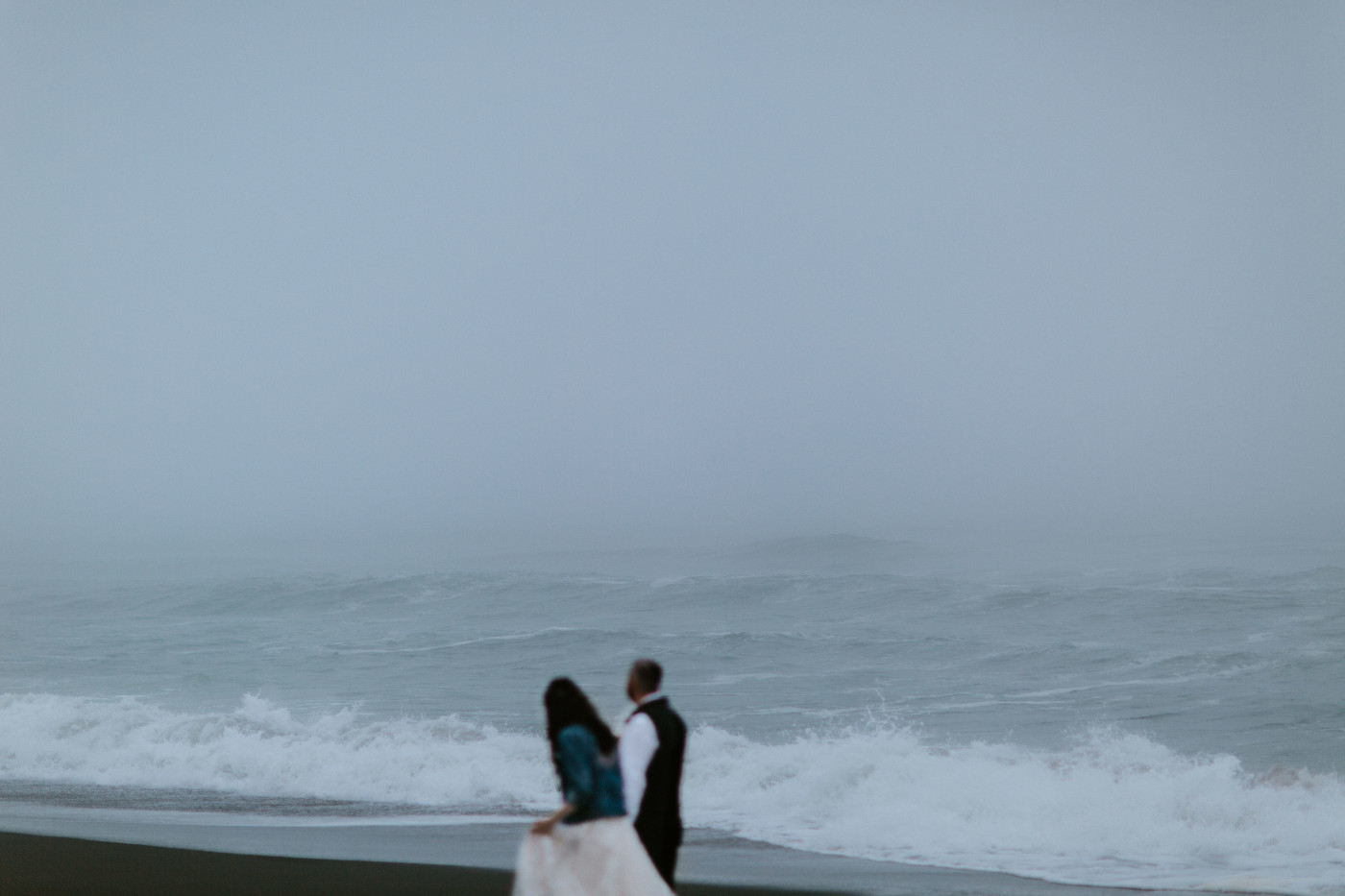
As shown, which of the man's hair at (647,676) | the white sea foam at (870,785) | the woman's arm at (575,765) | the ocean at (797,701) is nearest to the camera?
the woman's arm at (575,765)

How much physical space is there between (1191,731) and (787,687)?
21.1 feet

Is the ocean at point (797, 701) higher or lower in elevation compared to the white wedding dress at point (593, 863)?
lower

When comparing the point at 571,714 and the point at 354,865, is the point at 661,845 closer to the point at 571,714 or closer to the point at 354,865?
the point at 571,714

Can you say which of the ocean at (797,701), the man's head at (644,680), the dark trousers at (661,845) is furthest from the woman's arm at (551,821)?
the ocean at (797,701)

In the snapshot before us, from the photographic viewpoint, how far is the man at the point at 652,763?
174 inches

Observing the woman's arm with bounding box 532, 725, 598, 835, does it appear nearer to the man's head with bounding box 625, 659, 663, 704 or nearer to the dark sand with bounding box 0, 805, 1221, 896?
the man's head with bounding box 625, 659, 663, 704

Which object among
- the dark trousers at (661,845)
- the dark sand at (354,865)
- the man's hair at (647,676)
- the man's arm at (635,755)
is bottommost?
the dark sand at (354,865)

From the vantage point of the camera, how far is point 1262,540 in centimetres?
4222

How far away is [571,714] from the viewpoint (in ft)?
14.0

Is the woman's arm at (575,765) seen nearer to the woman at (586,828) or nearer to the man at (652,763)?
the woman at (586,828)

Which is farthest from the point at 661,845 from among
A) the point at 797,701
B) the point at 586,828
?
the point at 797,701

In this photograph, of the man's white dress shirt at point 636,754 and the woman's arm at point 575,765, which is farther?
the man's white dress shirt at point 636,754

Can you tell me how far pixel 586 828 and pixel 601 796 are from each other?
0.15 metres

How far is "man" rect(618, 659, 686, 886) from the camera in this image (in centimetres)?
441
